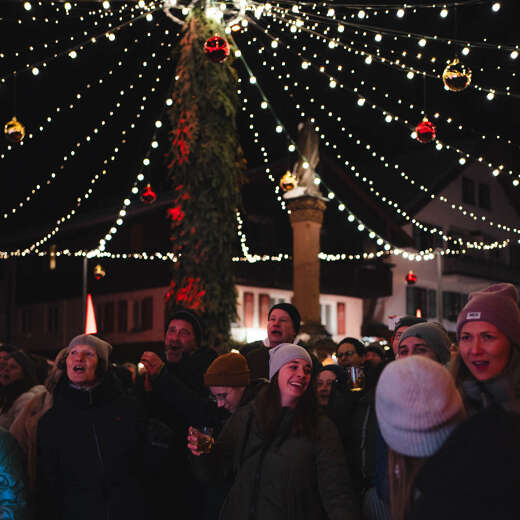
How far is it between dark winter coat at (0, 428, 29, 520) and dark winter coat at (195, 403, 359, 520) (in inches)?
45.9

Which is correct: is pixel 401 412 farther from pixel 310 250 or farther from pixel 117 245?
pixel 117 245

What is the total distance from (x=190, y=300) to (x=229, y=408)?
20.4ft

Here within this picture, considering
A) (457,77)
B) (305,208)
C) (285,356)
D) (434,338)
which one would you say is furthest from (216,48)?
(305,208)

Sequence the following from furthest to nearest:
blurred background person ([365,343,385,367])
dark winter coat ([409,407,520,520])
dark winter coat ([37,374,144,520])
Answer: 1. blurred background person ([365,343,385,367])
2. dark winter coat ([37,374,144,520])
3. dark winter coat ([409,407,520,520])

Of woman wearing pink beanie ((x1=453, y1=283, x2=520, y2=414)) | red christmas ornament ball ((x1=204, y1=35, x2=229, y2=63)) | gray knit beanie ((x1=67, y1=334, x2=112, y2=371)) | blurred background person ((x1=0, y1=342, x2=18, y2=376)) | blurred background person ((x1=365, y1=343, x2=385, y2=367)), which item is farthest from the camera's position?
red christmas ornament ball ((x1=204, y1=35, x2=229, y2=63))

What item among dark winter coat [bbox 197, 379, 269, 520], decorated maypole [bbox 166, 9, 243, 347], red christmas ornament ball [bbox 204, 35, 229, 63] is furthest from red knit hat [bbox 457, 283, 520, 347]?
decorated maypole [bbox 166, 9, 243, 347]

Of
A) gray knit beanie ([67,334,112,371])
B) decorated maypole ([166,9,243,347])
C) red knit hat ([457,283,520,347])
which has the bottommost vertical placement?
gray knit beanie ([67,334,112,371])

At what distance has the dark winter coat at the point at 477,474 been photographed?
1962 mm

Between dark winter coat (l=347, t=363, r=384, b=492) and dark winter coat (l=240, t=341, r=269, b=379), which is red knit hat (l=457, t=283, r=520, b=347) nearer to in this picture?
dark winter coat (l=347, t=363, r=384, b=492)

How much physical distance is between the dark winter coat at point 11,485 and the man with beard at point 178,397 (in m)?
1.04

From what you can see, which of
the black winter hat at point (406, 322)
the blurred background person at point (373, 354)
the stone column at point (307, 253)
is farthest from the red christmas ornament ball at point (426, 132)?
the stone column at point (307, 253)

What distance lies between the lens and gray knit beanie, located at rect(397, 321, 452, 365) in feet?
15.5

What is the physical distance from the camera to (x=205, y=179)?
11.7m

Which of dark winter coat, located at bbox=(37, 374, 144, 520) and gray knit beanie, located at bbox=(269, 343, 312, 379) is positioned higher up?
gray knit beanie, located at bbox=(269, 343, 312, 379)
